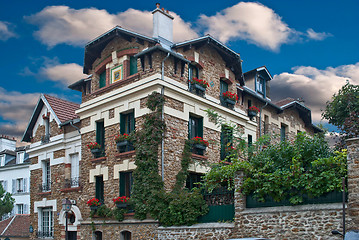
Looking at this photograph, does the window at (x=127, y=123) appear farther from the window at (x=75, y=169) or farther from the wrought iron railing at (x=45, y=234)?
the wrought iron railing at (x=45, y=234)

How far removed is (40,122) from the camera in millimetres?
23391

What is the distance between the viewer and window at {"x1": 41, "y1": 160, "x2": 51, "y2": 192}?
72.6 feet

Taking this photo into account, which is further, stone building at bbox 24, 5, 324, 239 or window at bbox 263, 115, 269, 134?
window at bbox 263, 115, 269, 134

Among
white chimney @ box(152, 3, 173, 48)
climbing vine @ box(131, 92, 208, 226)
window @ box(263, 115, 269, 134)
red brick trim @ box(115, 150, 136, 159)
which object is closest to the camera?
climbing vine @ box(131, 92, 208, 226)

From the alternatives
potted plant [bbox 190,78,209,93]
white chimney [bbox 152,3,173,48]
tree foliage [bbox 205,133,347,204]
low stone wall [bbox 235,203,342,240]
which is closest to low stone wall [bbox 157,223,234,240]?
low stone wall [bbox 235,203,342,240]

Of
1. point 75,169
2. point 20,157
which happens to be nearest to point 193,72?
point 75,169

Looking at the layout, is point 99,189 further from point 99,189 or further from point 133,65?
point 133,65

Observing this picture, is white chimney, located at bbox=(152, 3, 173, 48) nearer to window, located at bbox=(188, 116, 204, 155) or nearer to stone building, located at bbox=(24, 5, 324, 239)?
stone building, located at bbox=(24, 5, 324, 239)

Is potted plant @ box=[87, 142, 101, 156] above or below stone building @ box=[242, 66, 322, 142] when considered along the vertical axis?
below

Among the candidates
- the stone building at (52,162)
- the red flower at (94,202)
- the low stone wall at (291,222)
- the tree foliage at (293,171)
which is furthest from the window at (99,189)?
the low stone wall at (291,222)

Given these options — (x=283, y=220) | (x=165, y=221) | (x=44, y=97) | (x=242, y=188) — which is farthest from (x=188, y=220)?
(x=44, y=97)

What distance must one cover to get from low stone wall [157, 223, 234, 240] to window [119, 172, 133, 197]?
2.78 meters

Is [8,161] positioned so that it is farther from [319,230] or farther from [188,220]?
[319,230]

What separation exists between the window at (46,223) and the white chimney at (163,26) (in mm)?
10763
